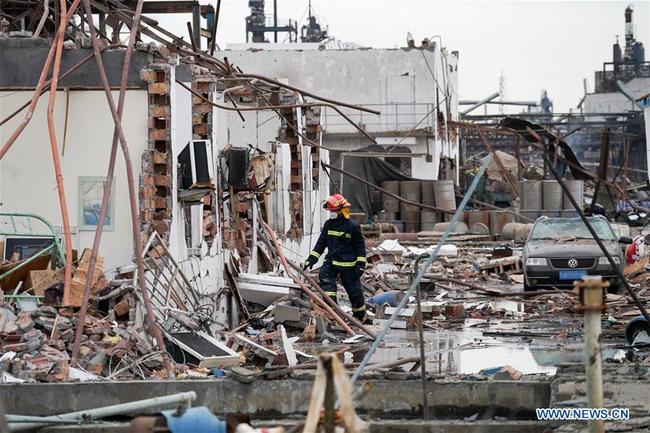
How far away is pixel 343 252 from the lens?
60.6 feet

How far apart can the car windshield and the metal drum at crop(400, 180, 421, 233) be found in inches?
828

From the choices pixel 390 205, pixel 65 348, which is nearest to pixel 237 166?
pixel 65 348

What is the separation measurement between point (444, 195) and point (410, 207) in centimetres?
136

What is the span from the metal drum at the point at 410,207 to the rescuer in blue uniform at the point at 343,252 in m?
27.3

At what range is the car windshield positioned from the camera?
936 inches

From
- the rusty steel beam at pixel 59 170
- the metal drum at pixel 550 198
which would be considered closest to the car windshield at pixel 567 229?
the rusty steel beam at pixel 59 170

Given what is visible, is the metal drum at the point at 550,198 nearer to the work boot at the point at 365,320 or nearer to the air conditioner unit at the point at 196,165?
the work boot at the point at 365,320

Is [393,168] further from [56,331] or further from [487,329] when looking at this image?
[56,331]

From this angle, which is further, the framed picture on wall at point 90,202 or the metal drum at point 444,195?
the metal drum at point 444,195

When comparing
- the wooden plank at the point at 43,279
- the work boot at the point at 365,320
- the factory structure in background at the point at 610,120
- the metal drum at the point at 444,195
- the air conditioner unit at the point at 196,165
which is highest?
the factory structure in background at the point at 610,120

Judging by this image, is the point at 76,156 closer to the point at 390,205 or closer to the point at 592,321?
the point at 592,321

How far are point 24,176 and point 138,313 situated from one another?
3.30 meters

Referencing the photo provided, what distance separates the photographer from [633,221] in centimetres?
4412

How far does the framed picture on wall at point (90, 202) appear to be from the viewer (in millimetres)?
17000
